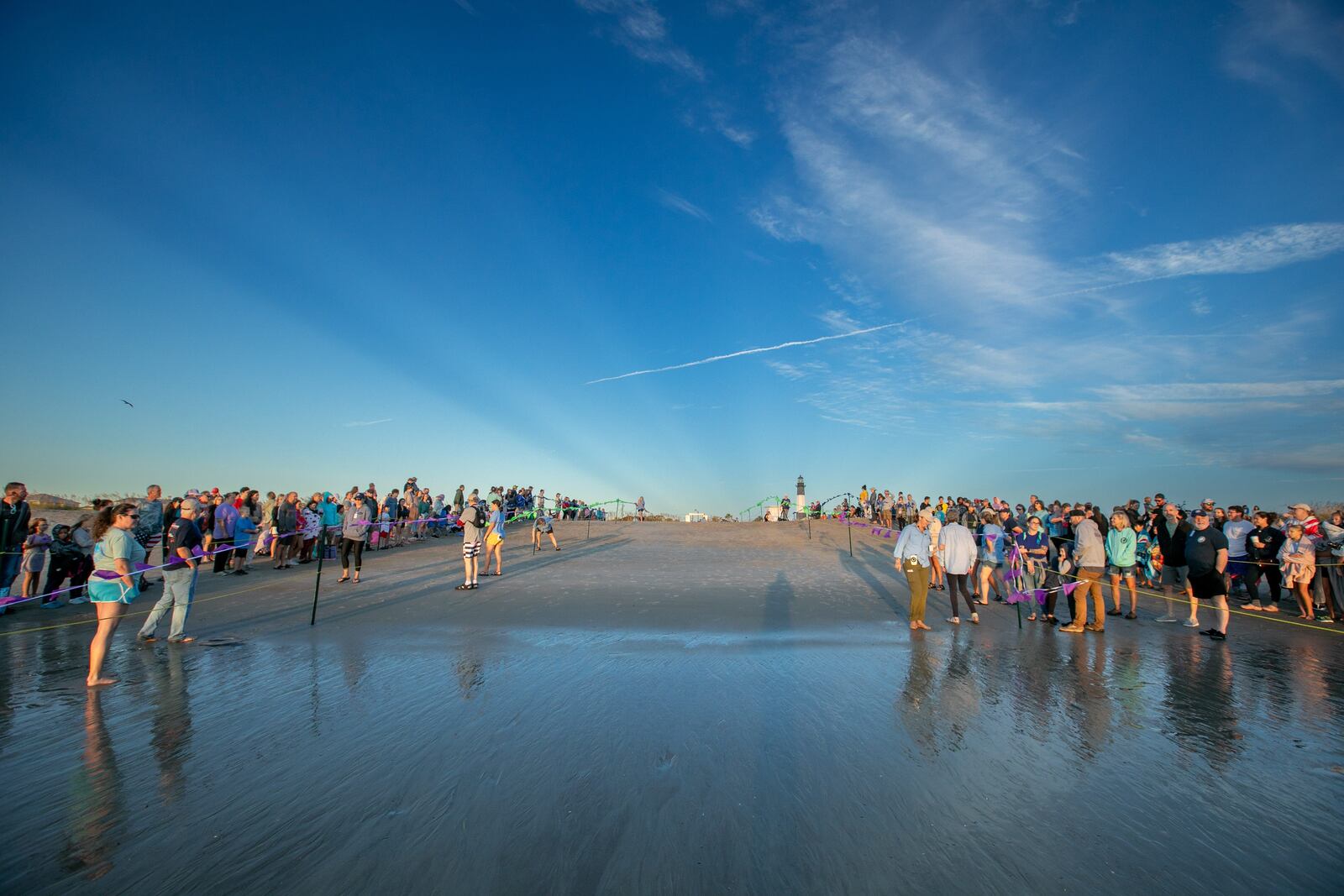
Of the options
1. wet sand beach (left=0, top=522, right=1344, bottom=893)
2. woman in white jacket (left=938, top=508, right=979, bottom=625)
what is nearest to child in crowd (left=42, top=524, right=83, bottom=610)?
wet sand beach (left=0, top=522, right=1344, bottom=893)

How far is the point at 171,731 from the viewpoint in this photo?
505 centimetres

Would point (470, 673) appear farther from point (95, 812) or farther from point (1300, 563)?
point (1300, 563)

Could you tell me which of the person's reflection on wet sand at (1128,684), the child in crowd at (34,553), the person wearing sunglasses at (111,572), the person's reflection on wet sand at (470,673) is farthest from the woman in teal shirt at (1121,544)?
the child in crowd at (34,553)

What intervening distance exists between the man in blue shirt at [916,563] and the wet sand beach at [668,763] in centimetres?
72

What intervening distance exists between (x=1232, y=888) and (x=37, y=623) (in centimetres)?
1462

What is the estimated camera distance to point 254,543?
1506cm

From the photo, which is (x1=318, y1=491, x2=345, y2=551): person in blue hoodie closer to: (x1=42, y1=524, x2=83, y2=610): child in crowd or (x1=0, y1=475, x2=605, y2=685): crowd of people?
(x1=0, y1=475, x2=605, y2=685): crowd of people

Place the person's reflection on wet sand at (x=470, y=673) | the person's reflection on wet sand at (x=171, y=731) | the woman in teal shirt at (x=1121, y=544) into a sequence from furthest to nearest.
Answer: the woman in teal shirt at (x=1121, y=544)
the person's reflection on wet sand at (x=470, y=673)
the person's reflection on wet sand at (x=171, y=731)

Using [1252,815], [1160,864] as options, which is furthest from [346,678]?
[1252,815]

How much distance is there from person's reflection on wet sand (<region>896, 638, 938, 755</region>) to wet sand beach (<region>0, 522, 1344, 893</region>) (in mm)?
51

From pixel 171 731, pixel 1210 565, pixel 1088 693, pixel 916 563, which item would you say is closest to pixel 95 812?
pixel 171 731

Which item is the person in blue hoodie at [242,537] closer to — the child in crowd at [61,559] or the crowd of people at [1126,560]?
the child in crowd at [61,559]

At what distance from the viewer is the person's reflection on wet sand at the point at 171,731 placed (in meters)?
4.05

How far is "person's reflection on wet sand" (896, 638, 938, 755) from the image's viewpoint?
497 centimetres
